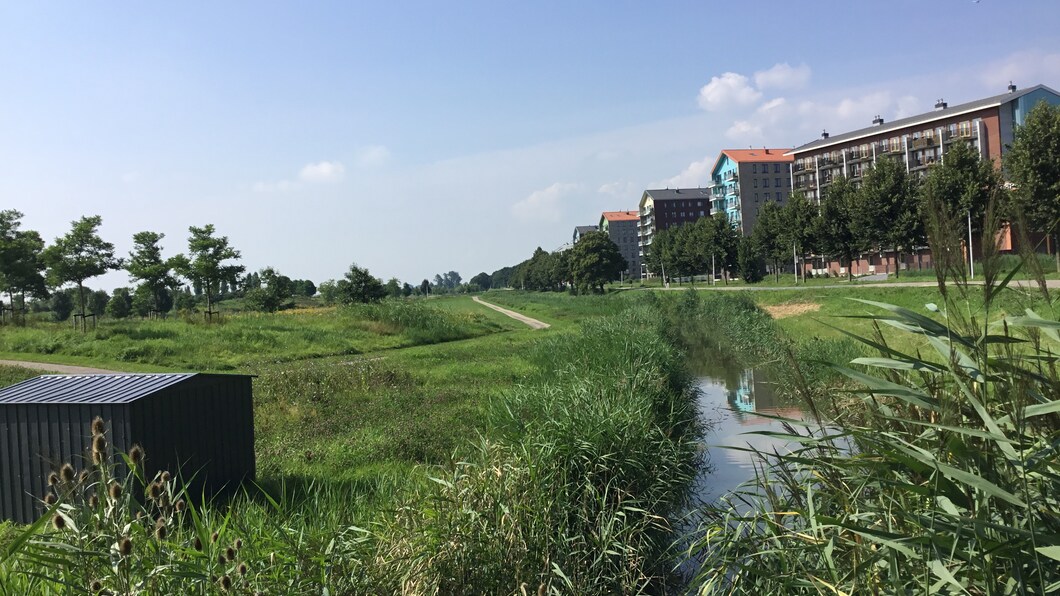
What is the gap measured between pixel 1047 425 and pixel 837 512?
41.0 inches

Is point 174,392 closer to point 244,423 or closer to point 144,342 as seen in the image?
point 244,423

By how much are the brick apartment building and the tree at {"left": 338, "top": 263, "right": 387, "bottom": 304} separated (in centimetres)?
3507

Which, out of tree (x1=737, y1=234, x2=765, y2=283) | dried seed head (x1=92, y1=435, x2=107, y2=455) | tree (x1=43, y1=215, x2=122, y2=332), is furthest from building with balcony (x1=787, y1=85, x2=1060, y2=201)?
dried seed head (x1=92, y1=435, x2=107, y2=455)

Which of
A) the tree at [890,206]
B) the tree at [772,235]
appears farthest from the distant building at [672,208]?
the tree at [890,206]

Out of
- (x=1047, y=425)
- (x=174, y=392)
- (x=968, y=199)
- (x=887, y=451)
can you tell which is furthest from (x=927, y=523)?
(x=968, y=199)

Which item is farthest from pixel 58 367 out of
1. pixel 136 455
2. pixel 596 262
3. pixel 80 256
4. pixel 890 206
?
pixel 596 262

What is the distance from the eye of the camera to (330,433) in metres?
12.2

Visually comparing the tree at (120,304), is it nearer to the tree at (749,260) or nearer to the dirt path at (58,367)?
the dirt path at (58,367)

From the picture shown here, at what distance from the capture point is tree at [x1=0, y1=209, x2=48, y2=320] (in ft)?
104

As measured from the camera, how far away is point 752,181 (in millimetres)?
93812

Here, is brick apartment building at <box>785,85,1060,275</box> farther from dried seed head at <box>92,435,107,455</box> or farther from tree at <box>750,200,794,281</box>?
dried seed head at <box>92,435,107,455</box>

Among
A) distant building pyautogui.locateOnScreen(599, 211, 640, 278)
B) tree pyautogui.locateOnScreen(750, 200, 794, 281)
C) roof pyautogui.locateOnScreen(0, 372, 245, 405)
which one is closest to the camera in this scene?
roof pyautogui.locateOnScreen(0, 372, 245, 405)

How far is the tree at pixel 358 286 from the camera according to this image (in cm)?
4928

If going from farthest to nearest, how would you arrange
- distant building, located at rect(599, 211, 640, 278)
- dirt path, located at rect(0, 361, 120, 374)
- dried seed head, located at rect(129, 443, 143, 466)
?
1. distant building, located at rect(599, 211, 640, 278)
2. dirt path, located at rect(0, 361, 120, 374)
3. dried seed head, located at rect(129, 443, 143, 466)
